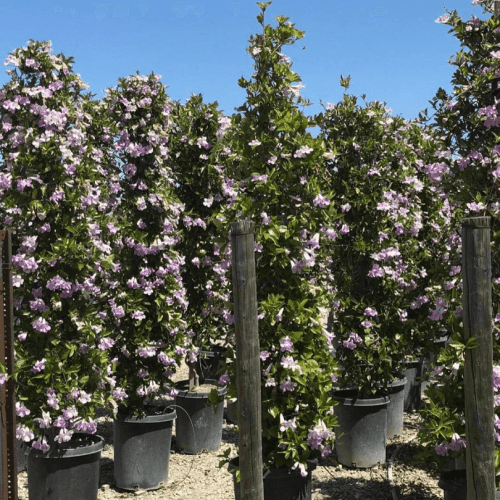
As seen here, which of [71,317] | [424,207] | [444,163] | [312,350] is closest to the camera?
[312,350]

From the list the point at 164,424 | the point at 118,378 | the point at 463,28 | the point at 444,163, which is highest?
the point at 463,28

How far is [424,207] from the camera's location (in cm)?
944

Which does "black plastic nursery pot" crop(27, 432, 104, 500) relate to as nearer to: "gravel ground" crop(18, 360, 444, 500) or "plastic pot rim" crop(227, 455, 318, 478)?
"gravel ground" crop(18, 360, 444, 500)

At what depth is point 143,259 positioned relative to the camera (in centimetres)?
687

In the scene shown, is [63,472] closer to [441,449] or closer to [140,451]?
[140,451]

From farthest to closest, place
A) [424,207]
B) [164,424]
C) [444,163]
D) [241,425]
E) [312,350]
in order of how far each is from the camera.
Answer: [424,207] → [164,424] → [444,163] → [312,350] → [241,425]

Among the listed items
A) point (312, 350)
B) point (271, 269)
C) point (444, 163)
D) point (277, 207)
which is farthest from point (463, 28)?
point (312, 350)

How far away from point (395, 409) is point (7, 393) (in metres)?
5.12

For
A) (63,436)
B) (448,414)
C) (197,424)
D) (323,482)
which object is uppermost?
(448,414)

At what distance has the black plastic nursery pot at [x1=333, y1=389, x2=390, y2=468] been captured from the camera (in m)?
6.82

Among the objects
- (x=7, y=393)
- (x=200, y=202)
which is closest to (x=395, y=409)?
(x=200, y=202)

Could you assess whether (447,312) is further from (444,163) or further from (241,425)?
(241,425)

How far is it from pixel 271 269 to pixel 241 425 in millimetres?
1800

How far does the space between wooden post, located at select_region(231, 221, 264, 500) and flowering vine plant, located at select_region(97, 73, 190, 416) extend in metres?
3.54
